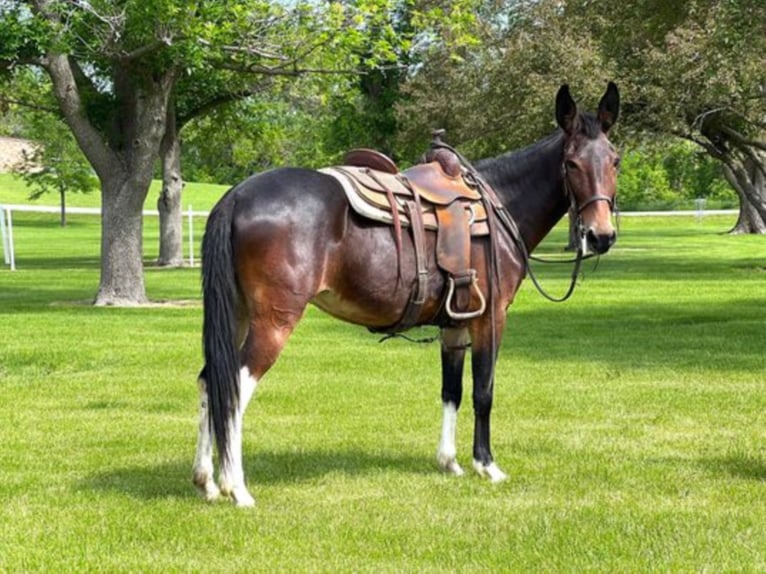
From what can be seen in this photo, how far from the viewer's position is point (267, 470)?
8273mm

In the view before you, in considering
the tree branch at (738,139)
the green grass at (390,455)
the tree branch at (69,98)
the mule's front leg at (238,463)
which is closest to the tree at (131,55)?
the tree branch at (69,98)

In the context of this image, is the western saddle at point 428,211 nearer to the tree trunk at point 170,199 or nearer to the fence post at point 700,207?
the tree trunk at point 170,199

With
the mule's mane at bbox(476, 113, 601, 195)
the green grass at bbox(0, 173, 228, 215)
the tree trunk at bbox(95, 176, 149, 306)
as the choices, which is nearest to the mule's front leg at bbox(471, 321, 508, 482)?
the mule's mane at bbox(476, 113, 601, 195)

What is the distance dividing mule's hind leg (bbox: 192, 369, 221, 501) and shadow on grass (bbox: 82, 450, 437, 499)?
174mm

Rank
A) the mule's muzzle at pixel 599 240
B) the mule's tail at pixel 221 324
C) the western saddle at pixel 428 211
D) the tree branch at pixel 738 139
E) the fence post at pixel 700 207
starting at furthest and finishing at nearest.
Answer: the fence post at pixel 700 207 → the tree branch at pixel 738 139 → the mule's muzzle at pixel 599 240 → the western saddle at pixel 428 211 → the mule's tail at pixel 221 324

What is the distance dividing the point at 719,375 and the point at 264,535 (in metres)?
7.64

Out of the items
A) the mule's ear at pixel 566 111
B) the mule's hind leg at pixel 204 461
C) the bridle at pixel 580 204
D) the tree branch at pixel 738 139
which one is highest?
the tree branch at pixel 738 139

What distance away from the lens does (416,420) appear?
1036cm

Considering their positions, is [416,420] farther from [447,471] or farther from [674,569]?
[674,569]

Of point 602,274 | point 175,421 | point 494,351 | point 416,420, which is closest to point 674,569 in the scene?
point 494,351

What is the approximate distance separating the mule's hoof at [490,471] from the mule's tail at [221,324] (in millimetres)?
1847

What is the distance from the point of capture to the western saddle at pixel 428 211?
766 cm

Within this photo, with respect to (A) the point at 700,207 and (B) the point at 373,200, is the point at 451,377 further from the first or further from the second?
(A) the point at 700,207

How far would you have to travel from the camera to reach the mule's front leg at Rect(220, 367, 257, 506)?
276 inches
